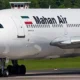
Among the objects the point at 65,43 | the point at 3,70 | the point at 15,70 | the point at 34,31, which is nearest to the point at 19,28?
the point at 34,31

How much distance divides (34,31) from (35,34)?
0.78 ft

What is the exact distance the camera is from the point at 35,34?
50906mm

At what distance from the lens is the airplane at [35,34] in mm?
49688

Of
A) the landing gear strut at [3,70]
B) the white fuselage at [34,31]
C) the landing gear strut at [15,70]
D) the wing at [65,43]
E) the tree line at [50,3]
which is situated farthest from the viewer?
the tree line at [50,3]

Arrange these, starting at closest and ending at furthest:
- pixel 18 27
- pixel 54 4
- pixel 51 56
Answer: pixel 18 27
pixel 51 56
pixel 54 4

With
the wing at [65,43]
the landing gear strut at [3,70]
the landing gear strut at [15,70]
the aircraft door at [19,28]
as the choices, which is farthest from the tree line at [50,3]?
the aircraft door at [19,28]

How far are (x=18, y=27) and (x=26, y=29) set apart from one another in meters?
0.72

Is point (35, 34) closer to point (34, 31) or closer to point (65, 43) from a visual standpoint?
point (34, 31)

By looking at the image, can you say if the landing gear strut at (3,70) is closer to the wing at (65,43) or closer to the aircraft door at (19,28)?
the aircraft door at (19,28)

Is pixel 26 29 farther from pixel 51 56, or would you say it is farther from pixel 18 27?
pixel 51 56

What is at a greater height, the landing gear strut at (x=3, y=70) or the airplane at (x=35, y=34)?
the airplane at (x=35, y=34)

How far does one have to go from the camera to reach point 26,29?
50469 millimetres

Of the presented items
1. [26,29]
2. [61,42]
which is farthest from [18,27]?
[61,42]

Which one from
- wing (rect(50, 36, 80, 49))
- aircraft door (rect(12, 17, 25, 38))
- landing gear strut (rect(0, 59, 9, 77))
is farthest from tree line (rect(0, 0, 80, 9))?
aircraft door (rect(12, 17, 25, 38))
